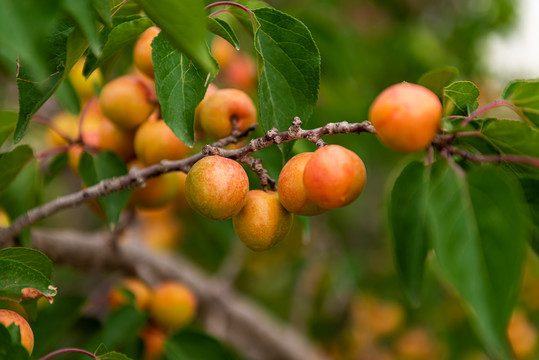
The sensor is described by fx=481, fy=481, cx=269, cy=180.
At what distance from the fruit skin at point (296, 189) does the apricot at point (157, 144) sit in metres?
0.29

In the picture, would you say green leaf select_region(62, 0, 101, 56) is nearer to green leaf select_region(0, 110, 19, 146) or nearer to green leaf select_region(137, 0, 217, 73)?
green leaf select_region(137, 0, 217, 73)

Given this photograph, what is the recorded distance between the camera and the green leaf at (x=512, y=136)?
632 mm

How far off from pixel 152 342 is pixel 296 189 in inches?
32.1

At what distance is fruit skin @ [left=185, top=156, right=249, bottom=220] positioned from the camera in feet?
2.36

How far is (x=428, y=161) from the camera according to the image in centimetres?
69

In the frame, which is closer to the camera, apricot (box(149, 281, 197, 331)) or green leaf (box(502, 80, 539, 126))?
green leaf (box(502, 80, 539, 126))

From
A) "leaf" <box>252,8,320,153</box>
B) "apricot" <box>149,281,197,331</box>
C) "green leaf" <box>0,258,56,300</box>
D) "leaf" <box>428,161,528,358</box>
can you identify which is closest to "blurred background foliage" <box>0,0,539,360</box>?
"apricot" <box>149,281,197,331</box>

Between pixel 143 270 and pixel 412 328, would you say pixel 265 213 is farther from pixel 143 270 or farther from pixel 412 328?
pixel 412 328

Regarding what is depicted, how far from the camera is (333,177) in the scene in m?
0.65

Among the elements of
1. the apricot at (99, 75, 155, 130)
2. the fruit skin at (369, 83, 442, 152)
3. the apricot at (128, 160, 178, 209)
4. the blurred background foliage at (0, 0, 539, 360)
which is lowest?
the blurred background foliage at (0, 0, 539, 360)

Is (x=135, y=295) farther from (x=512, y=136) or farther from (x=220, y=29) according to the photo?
(x=512, y=136)

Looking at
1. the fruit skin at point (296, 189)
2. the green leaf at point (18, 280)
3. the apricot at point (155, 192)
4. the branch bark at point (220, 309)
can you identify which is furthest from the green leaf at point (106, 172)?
the branch bark at point (220, 309)

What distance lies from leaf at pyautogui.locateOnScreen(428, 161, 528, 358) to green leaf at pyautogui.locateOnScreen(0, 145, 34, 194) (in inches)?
29.9

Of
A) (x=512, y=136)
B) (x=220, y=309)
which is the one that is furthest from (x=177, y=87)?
(x=220, y=309)
